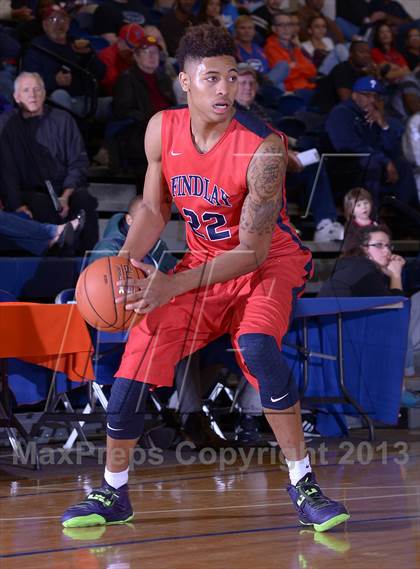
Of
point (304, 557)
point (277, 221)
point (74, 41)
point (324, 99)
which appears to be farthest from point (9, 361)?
point (324, 99)

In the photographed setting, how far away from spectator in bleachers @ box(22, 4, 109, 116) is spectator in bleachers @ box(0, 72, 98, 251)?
1.01 m

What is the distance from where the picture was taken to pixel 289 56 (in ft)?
37.4

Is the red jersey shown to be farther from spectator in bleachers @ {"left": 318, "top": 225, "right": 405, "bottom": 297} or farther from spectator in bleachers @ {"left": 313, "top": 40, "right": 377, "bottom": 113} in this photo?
spectator in bleachers @ {"left": 313, "top": 40, "right": 377, "bottom": 113}

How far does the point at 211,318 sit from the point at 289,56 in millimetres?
7963

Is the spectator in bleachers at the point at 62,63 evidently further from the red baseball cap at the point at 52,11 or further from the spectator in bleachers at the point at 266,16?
the spectator in bleachers at the point at 266,16

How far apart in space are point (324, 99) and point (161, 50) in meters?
1.95

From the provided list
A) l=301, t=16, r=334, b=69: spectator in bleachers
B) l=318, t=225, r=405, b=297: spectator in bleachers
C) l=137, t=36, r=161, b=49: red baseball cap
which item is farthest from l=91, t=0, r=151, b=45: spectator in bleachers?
l=318, t=225, r=405, b=297: spectator in bleachers

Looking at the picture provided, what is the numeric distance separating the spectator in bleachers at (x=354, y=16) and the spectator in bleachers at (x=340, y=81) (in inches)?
93.5

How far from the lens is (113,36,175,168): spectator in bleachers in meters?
8.57

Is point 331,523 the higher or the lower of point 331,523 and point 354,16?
the lower

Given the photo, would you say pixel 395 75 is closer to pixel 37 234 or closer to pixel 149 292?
pixel 37 234

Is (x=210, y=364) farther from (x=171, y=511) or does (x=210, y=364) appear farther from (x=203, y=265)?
(x=203, y=265)

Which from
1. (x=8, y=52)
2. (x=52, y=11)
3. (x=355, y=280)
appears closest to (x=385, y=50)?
(x=52, y=11)

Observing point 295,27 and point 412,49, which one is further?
point 412,49
